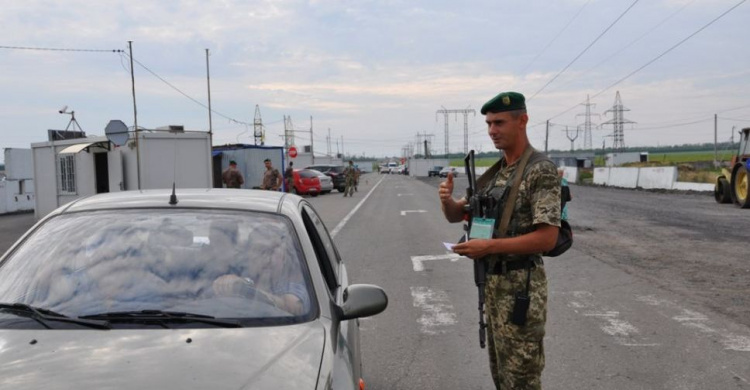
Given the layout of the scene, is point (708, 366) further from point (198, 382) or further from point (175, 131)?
point (175, 131)

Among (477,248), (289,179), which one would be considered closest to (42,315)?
(477,248)

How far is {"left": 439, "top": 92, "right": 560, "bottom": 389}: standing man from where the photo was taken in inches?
133

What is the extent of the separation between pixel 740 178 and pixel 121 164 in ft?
62.9

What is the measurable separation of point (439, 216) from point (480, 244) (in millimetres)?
16670

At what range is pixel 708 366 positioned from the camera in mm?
5141

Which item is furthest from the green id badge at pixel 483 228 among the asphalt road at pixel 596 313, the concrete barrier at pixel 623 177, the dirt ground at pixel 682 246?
the concrete barrier at pixel 623 177

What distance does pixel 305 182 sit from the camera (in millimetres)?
34000

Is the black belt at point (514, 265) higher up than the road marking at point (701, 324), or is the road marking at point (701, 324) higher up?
the black belt at point (514, 265)

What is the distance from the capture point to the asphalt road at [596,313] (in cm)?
505

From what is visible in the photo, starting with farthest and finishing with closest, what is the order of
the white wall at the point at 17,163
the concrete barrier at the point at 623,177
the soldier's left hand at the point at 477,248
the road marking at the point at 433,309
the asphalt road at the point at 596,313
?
the concrete barrier at the point at 623,177 < the white wall at the point at 17,163 < the road marking at the point at 433,309 < the asphalt road at the point at 596,313 < the soldier's left hand at the point at 477,248

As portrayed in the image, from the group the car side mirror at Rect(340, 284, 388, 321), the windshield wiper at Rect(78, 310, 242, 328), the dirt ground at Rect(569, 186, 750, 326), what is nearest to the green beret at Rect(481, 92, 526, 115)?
the car side mirror at Rect(340, 284, 388, 321)

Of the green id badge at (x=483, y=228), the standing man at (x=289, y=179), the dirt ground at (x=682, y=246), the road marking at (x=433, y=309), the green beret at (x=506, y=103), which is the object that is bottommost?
the dirt ground at (x=682, y=246)

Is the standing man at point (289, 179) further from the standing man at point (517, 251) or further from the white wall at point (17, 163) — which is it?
the standing man at point (517, 251)

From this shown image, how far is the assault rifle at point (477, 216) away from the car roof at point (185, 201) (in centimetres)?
103
